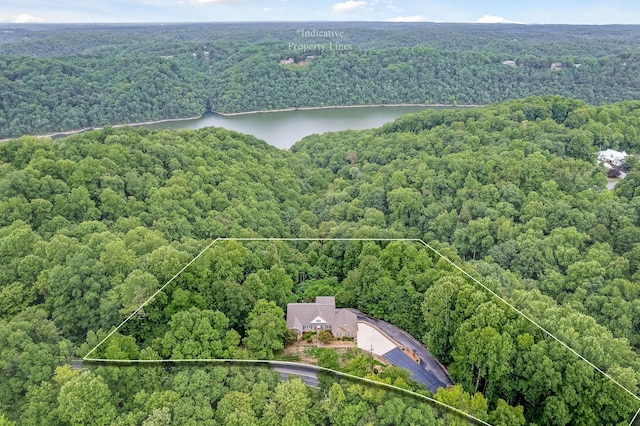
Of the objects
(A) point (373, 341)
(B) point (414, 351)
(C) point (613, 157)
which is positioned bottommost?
(C) point (613, 157)

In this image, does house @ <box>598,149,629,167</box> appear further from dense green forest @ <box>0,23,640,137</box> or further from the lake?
dense green forest @ <box>0,23,640,137</box>

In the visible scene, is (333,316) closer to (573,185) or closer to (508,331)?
(508,331)

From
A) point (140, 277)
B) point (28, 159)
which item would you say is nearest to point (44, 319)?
point (140, 277)

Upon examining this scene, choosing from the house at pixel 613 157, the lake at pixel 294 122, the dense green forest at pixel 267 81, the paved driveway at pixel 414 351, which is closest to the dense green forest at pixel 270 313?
the paved driveway at pixel 414 351

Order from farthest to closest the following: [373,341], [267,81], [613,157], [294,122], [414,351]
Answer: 1. [267,81]
2. [294,122]
3. [613,157]
4. [414,351]
5. [373,341]

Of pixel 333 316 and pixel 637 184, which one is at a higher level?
pixel 333 316

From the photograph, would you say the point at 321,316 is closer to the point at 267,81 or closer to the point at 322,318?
the point at 322,318

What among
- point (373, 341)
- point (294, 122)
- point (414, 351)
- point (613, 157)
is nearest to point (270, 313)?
point (373, 341)
